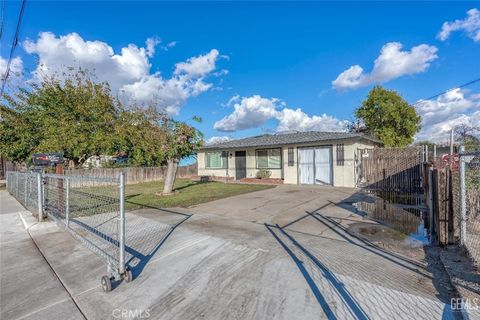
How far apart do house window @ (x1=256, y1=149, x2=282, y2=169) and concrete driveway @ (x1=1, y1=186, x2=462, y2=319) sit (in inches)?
418

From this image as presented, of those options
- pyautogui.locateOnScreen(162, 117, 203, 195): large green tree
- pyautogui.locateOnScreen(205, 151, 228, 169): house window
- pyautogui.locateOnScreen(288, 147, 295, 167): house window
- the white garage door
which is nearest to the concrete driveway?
pyautogui.locateOnScreen(162, 117, 203, 195): large green tree

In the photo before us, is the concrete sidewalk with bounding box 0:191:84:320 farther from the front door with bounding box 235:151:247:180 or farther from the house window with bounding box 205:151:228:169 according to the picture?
the house window with bounding box 205:151:228:169

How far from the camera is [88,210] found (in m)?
7.39

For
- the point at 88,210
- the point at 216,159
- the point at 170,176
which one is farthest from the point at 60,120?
the point at 88,210

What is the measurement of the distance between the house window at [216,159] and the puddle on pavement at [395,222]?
38.5ft

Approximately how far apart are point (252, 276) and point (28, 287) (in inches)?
110

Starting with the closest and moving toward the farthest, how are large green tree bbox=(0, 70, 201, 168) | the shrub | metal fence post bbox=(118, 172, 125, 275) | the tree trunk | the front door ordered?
metal fence post bbox=(118, 172, 125, 275)
the tree trunk
large green tree bbox=(0, 70, 201, 168)
the shrub
the front door

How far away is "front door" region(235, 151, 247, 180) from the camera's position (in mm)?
18062

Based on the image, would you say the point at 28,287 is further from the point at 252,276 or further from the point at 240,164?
the point at 240,164

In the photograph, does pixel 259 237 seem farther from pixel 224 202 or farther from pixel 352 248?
pixel 224 202

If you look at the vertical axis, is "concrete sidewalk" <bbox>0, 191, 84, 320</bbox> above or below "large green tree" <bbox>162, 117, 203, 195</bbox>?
below

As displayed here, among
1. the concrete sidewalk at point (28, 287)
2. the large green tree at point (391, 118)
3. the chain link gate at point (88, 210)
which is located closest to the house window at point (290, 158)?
the chain link gate at point (88, 210)

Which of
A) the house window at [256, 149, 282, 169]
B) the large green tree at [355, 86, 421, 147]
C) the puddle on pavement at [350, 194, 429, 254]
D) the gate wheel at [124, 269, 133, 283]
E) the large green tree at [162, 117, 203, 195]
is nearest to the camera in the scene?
the gate wheel at [124, 269, 133, 283]

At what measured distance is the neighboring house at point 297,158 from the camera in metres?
12.8
